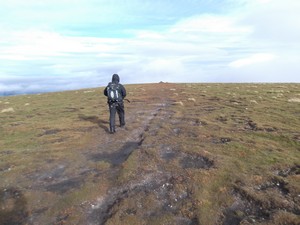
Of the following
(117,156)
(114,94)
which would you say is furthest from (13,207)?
(114,94)

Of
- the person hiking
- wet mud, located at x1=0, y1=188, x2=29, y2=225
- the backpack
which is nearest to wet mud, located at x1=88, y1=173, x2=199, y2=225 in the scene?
wet mud, located at x1=0, y1=188, x2=29, y2=225

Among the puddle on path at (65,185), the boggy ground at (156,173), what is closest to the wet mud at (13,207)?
the boggy ground at (156,173)

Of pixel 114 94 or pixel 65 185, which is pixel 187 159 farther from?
pixel 114 94

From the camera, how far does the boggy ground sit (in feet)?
36.2

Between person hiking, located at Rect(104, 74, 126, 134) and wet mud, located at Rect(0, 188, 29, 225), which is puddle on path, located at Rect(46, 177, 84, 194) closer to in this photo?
wet mud, located at Rect(0, 188, 29, 225)

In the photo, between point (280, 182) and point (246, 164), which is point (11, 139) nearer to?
point (246, 164)

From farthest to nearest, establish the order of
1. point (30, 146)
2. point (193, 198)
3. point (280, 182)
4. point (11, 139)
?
point (11, 139) → point (30, 146) → point (280, 182) → point (193, 198)

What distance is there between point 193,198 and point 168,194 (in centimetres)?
97

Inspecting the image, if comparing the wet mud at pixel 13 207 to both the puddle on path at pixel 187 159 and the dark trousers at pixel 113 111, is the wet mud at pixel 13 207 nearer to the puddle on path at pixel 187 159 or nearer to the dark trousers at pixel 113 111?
the puddle on path at pixel 187 159

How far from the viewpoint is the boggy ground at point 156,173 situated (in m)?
11.0

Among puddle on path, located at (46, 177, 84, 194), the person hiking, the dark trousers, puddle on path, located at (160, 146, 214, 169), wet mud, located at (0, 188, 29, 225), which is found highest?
the person hiking

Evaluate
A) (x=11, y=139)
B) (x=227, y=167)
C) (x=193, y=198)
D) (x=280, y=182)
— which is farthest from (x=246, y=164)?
(x=11, y=139)

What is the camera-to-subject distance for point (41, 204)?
480 inches

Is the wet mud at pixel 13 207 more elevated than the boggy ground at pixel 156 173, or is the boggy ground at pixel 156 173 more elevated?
the boggy ground at pixel 156 173
